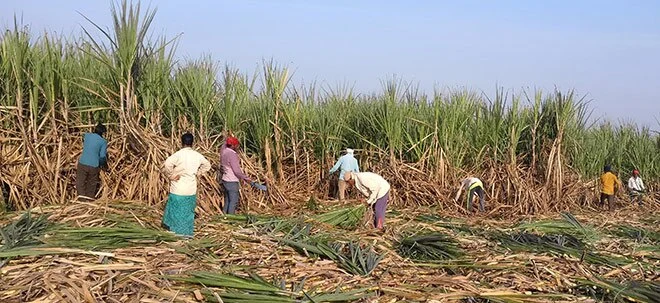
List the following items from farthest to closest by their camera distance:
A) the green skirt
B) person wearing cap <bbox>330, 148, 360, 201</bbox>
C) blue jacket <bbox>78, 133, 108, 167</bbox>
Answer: person wearing cap <bbox>330, 148, 360, 201</bbox> → blue jacket <bbox>78, 133, 108, 167</bbox> → the green skirt

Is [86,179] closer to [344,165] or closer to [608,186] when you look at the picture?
[344,165]

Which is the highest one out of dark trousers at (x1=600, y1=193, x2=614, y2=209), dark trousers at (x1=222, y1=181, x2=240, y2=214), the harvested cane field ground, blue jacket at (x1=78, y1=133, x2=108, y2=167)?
blue jacket at (x1=78, y1=133, x2=108, y2=167)

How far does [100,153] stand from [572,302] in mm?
5445

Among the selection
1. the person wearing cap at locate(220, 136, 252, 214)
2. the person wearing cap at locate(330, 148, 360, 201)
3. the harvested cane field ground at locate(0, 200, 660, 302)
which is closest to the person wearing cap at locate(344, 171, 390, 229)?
the harvested cane field ground at locate(0, 200, 660, 302)

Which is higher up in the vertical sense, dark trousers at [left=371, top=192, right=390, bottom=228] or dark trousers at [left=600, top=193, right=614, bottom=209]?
dark trousers at [left=600, top=193, right=614, bottom=209]

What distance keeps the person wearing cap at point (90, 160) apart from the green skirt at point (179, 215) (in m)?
1.98

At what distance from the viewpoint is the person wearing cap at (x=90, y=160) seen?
23.4 ft

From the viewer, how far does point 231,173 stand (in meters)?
7.60

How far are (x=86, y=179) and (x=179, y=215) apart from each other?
2287 mm

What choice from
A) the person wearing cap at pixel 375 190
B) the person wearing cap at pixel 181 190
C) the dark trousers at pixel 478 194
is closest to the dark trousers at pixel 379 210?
the person wearing cap at pixel 375 190

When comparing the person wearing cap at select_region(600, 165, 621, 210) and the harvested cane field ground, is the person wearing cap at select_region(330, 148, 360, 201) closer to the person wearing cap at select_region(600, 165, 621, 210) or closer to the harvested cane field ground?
the harvested cane field ground

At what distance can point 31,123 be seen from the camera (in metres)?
7.27

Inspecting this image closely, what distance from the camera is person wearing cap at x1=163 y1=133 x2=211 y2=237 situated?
559cm

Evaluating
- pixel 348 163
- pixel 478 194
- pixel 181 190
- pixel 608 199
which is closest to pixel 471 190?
pixel 478 194
